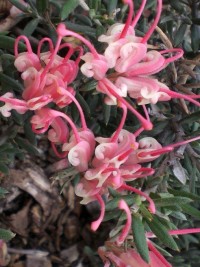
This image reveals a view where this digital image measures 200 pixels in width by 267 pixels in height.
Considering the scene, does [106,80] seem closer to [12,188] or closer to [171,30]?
[171,30]

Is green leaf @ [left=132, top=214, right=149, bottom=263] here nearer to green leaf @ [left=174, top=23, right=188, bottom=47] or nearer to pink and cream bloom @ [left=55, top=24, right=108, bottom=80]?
pink and cream bloom @ [left=55, top=24, right=108, bottom=80]

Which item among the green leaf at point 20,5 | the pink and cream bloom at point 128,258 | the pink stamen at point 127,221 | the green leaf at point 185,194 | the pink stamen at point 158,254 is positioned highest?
the green leaf at point 20,5

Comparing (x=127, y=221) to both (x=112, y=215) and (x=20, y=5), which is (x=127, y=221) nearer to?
(x=112, y=215)

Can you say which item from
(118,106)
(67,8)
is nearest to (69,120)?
(118,106)

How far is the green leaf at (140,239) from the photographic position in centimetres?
86

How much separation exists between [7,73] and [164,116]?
1.04 ft

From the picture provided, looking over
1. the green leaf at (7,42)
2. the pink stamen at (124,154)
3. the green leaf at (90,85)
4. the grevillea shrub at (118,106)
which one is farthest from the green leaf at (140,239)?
the green leaf at (7,42)

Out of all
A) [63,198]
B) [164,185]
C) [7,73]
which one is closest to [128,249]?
[164,185]

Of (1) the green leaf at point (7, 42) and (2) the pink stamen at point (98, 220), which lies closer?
(2) the pink stamen at point (98, 220)

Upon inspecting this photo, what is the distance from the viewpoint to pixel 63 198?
4.65ft

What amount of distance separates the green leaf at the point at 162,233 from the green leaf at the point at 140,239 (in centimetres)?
3

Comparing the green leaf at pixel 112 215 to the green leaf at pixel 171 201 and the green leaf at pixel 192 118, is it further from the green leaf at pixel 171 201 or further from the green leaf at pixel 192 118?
Answer: the green leaf at pixel 192 118

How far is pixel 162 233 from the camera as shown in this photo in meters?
0.90

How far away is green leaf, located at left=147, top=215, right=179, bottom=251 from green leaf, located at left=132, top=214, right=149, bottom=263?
0.11 ft
